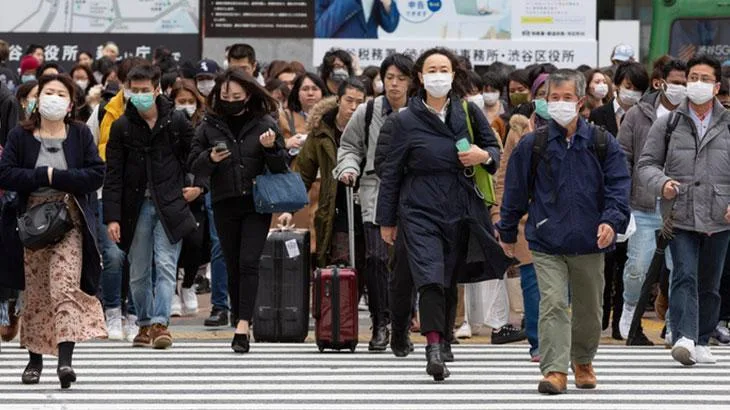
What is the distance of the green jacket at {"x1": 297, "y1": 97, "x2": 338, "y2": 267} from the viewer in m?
14.3

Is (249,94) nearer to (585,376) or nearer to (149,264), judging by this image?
(149,264)

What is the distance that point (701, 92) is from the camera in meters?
13.0

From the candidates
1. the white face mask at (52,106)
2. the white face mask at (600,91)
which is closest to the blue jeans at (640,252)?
the white face mask at (600,91)

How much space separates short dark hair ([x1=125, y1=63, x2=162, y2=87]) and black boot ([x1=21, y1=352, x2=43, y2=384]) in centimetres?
284

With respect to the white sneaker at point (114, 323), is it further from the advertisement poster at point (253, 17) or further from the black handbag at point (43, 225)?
the advertisement poster at point (253, 17)

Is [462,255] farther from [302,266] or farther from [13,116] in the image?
[13,116]

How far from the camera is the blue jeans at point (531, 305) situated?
13102 millimetres

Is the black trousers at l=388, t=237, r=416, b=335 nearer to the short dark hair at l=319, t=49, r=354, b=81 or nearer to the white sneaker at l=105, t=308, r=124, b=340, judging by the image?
the white sneaker at l=105, t=308, r=124, b=340

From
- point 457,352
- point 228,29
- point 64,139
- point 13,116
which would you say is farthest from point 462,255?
point 228,29

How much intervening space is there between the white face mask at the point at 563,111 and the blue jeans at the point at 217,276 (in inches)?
195

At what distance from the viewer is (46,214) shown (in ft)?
38.3

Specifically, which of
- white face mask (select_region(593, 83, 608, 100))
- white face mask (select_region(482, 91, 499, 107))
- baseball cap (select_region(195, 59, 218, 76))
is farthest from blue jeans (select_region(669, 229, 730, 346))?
baseball cap (select_region(195, 59, 218, 76))

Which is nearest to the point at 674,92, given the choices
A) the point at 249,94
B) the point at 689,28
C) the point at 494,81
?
the point at 494,81

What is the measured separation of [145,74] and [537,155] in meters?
3.71
